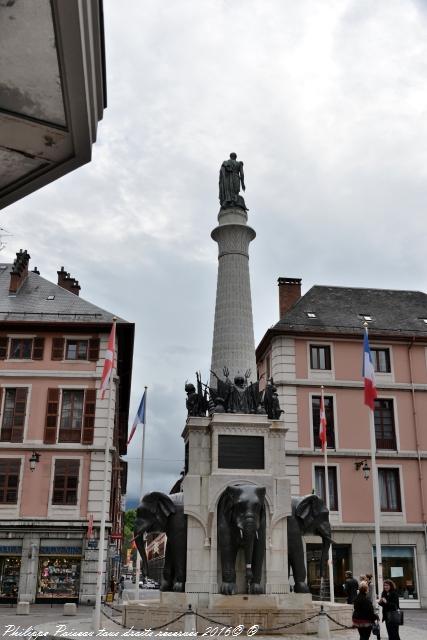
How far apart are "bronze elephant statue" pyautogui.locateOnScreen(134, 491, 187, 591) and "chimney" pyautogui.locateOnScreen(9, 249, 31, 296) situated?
23077 millimetres

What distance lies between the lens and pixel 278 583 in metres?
16.1

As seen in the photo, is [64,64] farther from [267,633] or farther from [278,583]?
[278,583]

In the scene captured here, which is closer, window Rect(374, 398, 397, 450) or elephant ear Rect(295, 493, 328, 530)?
elephant ear Rect(295, 493, 328, 530)

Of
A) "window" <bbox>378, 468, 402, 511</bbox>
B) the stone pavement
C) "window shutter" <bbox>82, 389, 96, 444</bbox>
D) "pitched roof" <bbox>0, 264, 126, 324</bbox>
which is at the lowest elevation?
the stone pavement

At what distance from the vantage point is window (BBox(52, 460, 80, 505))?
3016 centimetres

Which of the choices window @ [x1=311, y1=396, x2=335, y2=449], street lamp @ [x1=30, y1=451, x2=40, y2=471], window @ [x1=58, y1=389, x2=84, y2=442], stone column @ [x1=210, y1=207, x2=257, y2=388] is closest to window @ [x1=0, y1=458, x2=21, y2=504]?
street lamp @ [x1=30, y1=451, x2=40, y2=471]

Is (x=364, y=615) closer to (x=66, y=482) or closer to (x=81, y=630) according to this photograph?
(x=81, y=630)

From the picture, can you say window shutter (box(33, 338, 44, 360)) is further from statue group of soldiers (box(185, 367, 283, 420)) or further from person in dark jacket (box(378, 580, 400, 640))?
person in dark jacket (box(378, 580, 400, 640))

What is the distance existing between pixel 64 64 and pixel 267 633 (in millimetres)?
14283

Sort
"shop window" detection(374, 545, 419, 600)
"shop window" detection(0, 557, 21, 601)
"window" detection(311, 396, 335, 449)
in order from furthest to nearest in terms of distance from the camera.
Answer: "window" detection(311, 396, 335, 449) → "shop window" detection(374, 545, 419, 600) → "shop window" detection(0, 557, 21, 601)

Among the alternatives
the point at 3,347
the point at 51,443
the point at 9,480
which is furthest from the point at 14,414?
the point at 3,347

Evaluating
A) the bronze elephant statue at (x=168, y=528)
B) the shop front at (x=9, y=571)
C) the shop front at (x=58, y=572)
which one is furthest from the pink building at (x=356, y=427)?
the bronze elephant statue at (x=168, y=528)

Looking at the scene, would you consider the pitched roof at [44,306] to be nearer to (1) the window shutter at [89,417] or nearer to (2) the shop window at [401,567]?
(1) the window shutter at [89,417]

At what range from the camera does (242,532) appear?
50.6ft
